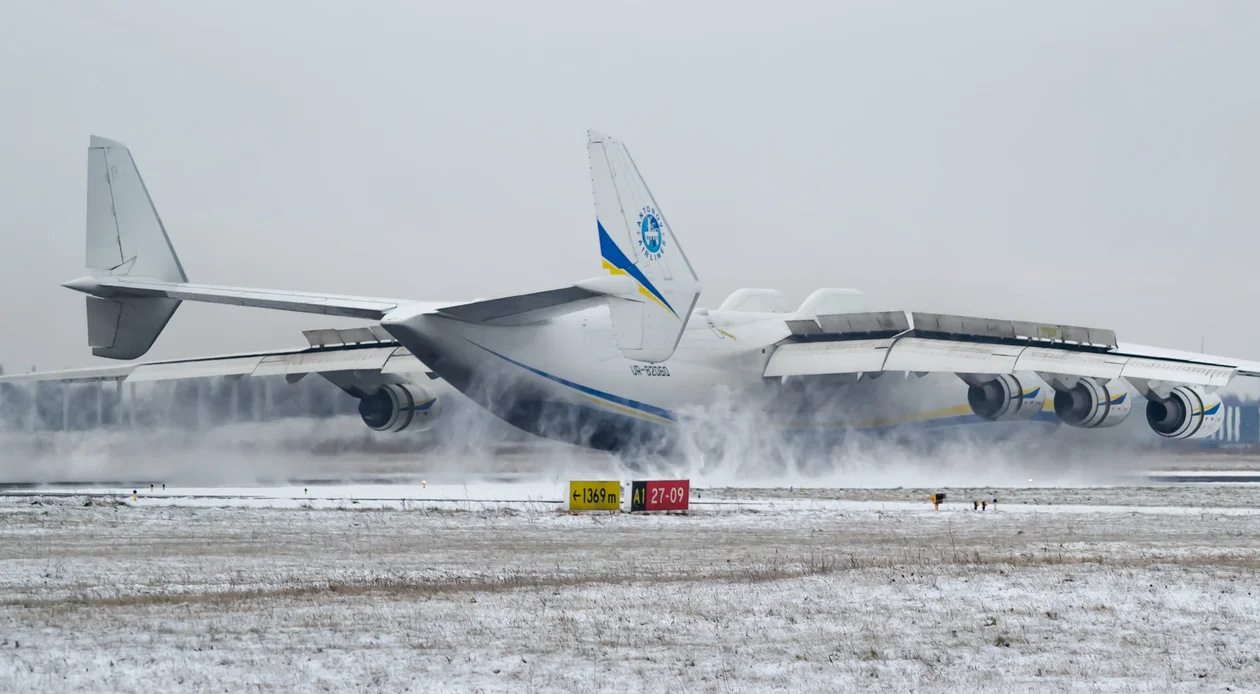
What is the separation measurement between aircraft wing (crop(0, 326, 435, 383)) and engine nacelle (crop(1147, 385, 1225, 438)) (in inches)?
706

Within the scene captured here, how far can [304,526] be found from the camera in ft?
55.3

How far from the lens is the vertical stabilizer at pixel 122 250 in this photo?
934 inches

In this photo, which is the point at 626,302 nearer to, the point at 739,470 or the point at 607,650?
the point at 739,470

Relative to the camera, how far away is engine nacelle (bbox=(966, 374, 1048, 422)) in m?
32.1

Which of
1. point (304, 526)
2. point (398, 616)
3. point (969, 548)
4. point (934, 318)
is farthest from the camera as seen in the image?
point (934, 318)

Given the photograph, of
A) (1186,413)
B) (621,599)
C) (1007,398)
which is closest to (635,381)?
(1007,398)

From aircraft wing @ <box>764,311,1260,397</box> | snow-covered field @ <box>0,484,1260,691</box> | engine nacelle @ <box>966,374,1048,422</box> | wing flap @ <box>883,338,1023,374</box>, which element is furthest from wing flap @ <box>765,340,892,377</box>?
snow-covered field @ <box>0,484,1260,691</box>

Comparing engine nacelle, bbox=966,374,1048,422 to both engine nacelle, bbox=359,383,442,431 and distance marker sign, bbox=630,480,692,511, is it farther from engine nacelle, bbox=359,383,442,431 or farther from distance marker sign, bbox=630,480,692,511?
distance marker sign, bbox=630,480,692,511

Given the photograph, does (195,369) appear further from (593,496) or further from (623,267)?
(593,496)

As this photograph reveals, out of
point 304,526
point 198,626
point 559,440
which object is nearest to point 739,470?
point 559,440

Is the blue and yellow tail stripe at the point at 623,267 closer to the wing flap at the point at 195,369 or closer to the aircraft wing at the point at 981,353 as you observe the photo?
the aircraft wing at the point at 981,353

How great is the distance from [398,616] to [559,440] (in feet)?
67.6

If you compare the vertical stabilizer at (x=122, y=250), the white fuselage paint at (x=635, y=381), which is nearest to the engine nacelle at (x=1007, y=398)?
the white fuselage paint at (x=635, y=381)

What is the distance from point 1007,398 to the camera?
32094 millimetres
